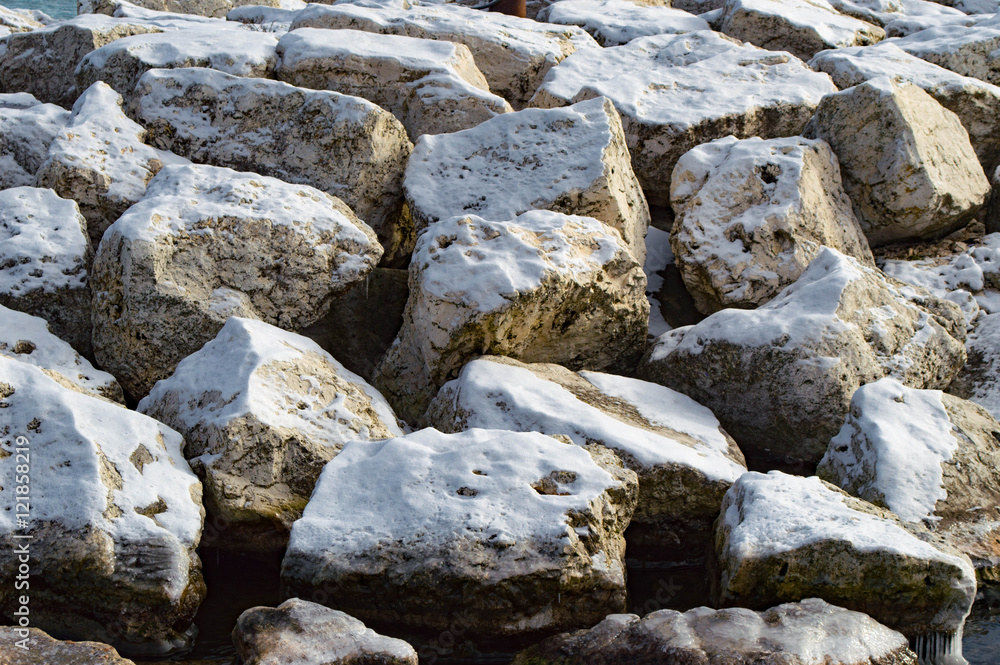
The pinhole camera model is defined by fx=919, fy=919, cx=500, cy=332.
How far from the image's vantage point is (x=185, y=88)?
228 inches

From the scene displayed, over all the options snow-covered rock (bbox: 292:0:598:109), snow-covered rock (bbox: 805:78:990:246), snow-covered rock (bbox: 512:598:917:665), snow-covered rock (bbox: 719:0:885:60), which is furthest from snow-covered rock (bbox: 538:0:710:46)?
snow-covered rock (bbox: 512:598:917:665)

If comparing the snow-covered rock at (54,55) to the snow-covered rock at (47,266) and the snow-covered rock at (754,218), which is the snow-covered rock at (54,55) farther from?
the snow-covered rock at (754,218)

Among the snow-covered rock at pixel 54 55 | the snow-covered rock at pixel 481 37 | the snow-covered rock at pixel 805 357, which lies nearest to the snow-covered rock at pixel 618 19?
the snow-covered rock at pixel 481 37

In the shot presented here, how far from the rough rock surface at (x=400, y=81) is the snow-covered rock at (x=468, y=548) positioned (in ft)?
10.8

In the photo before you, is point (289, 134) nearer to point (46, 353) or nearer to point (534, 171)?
point (534, 171)

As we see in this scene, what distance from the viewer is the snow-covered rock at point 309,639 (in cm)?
285

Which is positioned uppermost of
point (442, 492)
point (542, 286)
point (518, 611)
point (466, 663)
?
point (542, 286)

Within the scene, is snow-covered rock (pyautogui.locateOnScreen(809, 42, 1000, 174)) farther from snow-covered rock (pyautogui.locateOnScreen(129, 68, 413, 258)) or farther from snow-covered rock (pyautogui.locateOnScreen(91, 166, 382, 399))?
snow-covered rock (pyautogui.locateOnScreen(91, 166, 382, 399))

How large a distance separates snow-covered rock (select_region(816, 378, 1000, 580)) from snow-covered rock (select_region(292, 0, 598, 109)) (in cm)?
401

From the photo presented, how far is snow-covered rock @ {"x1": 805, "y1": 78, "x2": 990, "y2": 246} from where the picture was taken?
222 inches

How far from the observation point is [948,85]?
21.3 feet

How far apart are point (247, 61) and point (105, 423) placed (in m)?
3.38

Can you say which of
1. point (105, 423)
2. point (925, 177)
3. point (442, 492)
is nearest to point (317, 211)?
point (105, 423)

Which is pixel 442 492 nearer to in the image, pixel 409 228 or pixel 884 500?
pixel 884 500
